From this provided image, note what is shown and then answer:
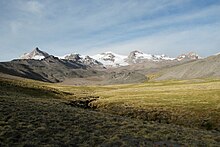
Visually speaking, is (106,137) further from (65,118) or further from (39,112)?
(39,112)

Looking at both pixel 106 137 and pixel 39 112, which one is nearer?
pixel 106 137

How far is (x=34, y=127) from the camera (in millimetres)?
23531

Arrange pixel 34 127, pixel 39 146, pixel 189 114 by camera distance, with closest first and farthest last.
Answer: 1. pixel 39 146
2. pixel 34 127
3. pixel 189 114

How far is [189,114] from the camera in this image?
38625 millimetres

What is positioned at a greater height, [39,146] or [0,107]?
[0,107]

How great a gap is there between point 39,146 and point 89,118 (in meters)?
11.6

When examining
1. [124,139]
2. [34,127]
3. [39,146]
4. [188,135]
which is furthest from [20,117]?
[188,135]

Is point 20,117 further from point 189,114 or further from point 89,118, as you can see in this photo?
point 189,114

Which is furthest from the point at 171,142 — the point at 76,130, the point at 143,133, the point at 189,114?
the point at 189,114

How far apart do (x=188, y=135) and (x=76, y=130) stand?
35.9 feet

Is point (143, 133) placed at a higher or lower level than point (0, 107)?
lower

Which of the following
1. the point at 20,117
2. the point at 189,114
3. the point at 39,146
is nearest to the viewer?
the point at 39,146

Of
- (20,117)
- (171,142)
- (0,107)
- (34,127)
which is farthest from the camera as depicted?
(0,107)

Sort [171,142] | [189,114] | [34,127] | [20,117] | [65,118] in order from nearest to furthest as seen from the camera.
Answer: [171,142], [34,127], [20,117], [65,118], [189,114]
